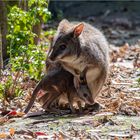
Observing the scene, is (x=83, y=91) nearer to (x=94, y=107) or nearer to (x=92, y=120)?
(x=94, y=107)

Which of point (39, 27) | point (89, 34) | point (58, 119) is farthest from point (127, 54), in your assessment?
point (58, 119)

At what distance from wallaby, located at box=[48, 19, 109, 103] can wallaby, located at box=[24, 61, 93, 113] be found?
0.11 meters

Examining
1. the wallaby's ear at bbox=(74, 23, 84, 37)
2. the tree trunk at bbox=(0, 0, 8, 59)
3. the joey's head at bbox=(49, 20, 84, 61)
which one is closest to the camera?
the joey's head at bbox=(49, 20, 84, 61)

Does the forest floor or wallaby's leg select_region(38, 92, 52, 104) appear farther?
wallaby's leg select_region(38, 92, 52, 104)

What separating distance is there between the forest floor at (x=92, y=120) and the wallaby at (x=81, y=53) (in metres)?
0.41

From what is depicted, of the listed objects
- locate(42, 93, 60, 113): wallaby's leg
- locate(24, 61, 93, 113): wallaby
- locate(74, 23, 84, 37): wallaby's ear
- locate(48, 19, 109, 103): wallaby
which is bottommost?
locate(42, 93, 60, 113): wallaby's leg

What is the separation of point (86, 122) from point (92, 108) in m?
0.83

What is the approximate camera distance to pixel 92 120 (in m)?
7.80

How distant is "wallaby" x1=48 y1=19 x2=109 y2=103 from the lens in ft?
27.2

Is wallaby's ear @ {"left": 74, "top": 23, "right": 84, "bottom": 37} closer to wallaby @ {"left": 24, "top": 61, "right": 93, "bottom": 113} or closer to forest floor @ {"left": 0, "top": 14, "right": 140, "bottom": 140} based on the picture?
wallaby @ {"left": 24, "top": 61, "right": 93, "bottom": 113}

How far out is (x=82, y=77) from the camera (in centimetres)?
838

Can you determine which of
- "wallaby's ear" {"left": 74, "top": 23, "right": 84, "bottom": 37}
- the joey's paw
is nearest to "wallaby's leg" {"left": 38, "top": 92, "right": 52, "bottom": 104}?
the joey's paw

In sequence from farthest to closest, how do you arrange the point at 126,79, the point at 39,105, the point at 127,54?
the point at 127,54 → the point at 126,79 → the point at 39,105

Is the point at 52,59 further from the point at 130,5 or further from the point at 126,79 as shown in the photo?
the point at 130,5
